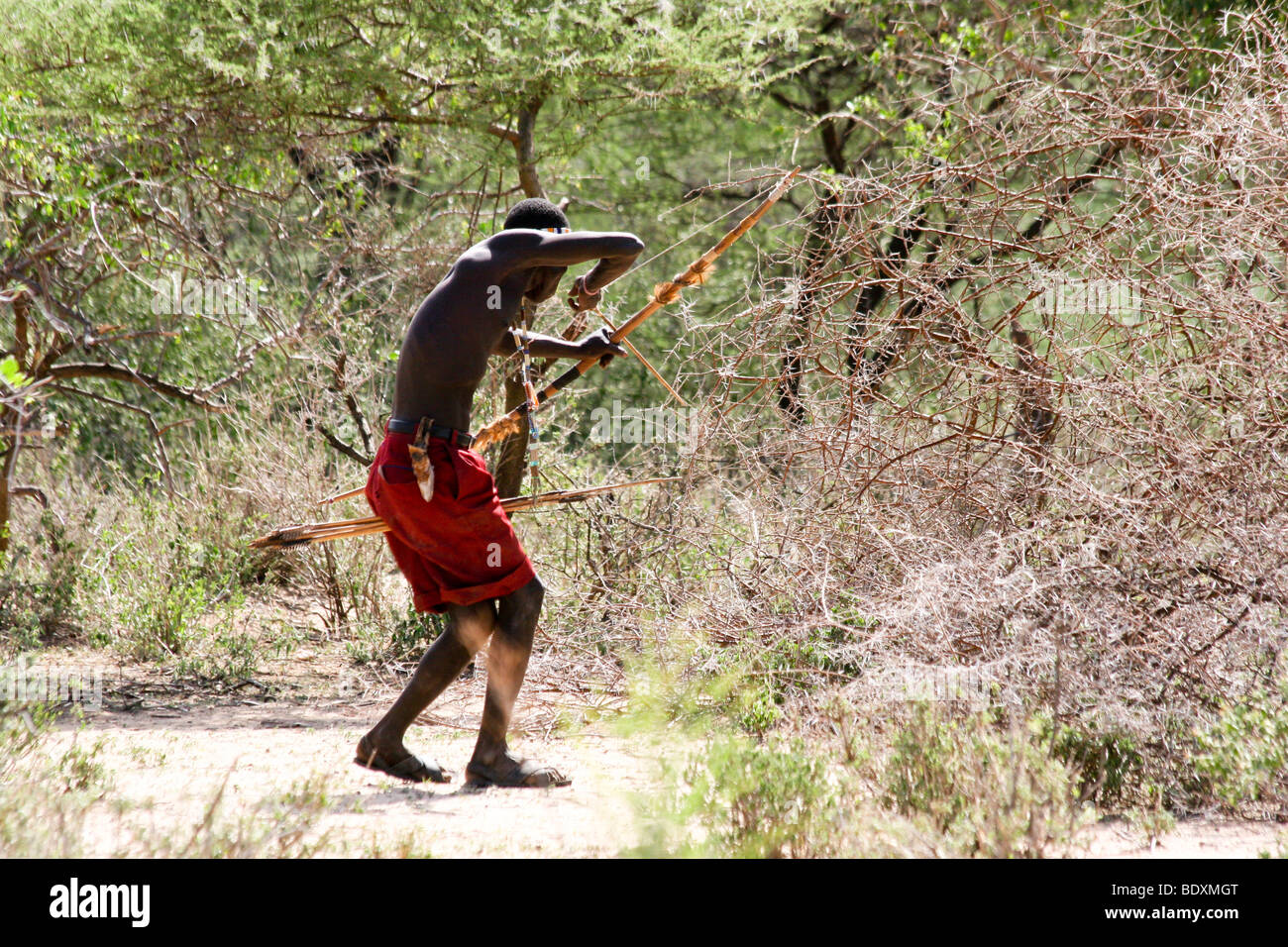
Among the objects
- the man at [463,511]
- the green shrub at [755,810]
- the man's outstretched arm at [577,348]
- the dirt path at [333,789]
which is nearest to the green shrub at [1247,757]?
the green shrub at [755,810]

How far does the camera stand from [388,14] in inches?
264

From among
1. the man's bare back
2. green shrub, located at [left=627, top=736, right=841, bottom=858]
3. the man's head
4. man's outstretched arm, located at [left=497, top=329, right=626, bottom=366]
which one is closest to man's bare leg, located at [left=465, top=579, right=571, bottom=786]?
the man's bare back

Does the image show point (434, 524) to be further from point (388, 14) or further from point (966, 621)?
point (388, 14)

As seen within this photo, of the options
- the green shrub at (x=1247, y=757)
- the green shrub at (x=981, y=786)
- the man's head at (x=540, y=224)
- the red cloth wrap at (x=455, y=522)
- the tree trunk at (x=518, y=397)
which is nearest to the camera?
the green shrub at (x=981, y=786)

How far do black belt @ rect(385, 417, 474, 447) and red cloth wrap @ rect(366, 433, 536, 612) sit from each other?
2 centimetres

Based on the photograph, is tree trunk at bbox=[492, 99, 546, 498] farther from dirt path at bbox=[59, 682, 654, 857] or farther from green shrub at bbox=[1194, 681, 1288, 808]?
green shrub at bbox=[1194, 681, 1288, 808]

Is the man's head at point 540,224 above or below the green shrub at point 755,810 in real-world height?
above

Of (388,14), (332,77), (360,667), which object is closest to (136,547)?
(360,667)

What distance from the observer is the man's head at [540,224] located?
4082 mm

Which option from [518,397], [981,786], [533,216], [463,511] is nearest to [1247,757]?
[981,786]

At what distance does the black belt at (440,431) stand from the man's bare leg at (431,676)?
587mm

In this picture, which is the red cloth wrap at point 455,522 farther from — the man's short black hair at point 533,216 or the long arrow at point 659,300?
the man's short black hair at point 533,216

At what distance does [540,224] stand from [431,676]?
1.73 metres

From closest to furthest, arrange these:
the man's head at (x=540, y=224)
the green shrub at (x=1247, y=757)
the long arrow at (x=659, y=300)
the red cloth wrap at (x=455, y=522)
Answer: the green shrub at (x=1247, y=757) < the red cloth wrap at (x=455, y=522) < the man's head at (x=540, y=224) < the long arrow at (x=659, y=300)
